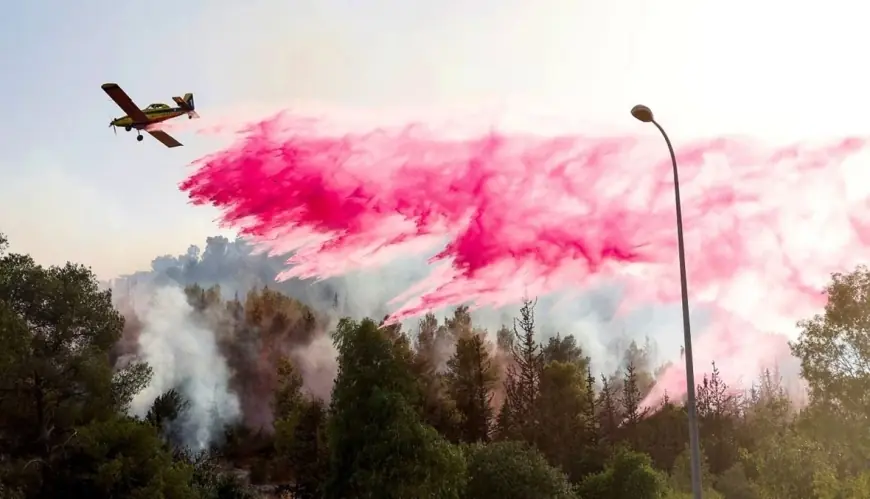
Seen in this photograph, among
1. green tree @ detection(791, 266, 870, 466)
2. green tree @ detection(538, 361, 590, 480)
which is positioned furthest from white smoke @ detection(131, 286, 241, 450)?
green tree @ detection(791, 266, 870, 466)

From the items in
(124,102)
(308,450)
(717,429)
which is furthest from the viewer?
(717,429)

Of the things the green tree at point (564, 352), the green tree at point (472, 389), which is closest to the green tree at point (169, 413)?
the green tree at point (472, 389)

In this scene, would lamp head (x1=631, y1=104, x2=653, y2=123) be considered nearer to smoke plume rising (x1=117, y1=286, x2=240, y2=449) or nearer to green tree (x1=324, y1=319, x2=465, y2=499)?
green tree (x1=324, y1=319, x2=465, y2=499)

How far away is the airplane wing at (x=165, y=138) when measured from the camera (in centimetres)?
4450

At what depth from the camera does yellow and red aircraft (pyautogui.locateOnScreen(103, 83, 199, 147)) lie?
42062 mm

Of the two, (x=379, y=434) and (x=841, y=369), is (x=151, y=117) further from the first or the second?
(x=841, y=369)

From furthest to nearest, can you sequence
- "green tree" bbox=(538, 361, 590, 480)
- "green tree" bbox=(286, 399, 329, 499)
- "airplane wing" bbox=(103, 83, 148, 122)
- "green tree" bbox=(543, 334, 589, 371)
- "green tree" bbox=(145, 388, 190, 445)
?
"green tree" bbox=(543, 334, 589, 371), "green tree" bbox=(145, 388, 190, 445), "green tree" bbox=(538, 361, 590, 480), "green tree" bbox=(286, 399, 329, 499), "airplane wing" bbox=(103, 83, 148, 122)

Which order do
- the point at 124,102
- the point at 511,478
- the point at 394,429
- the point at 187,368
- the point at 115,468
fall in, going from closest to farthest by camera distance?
the point at 394,429 → the point at 115,468 → the point at 511,478 → the point at 124,102 → the point at 187,368

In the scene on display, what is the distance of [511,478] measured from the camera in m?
36.3

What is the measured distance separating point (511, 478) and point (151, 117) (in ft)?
97.4

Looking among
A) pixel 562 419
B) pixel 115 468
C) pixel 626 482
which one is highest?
pixel 562 419

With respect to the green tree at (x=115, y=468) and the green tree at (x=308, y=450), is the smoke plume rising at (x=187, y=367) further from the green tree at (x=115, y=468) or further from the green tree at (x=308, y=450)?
the green tree at (x=115, y=468)

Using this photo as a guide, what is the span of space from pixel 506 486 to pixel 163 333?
66.5 m

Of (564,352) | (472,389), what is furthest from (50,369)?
(564,352)
